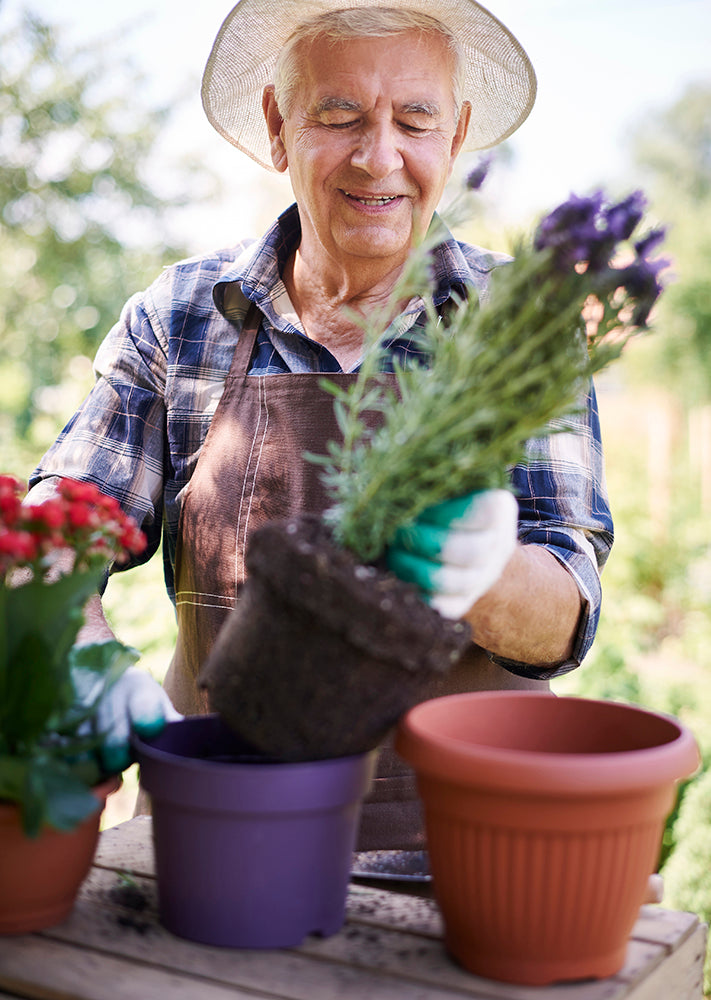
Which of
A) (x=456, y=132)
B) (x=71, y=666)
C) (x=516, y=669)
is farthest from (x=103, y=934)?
(x=456, y=132)

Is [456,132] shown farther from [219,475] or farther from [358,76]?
[219,475]

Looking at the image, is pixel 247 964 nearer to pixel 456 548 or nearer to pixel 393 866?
pixel 393 866

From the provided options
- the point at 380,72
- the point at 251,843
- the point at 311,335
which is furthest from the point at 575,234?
the point at 311,335

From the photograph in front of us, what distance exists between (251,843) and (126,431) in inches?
44.8

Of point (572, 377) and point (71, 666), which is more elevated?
point (572, 377)

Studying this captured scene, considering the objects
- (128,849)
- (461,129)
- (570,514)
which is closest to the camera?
(128,849)

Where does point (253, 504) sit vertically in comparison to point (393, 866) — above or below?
above

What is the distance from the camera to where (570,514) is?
1.68m

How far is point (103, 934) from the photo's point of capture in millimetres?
1023

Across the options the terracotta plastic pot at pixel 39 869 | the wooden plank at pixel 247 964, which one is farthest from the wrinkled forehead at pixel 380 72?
the wooden plank at pixel 247 964

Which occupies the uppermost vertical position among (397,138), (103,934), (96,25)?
(96,25)

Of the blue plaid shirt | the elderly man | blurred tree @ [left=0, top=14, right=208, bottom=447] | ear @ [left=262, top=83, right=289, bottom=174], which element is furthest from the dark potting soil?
blurred tree @ [left=0, top=14, right=208, bottom=447]

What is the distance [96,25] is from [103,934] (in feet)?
20.6

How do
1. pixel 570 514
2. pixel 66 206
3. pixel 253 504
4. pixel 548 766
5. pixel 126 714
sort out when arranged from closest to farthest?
pixel 548 766 → pixel 126 714 → pixel 570 514 → pixel 253 504 → pixel 66 206
